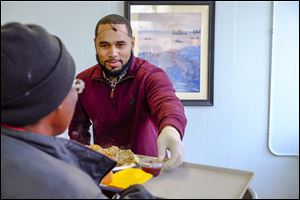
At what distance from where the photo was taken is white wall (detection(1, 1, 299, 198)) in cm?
215

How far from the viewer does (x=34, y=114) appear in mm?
615

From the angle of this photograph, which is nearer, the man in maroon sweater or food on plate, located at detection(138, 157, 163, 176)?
food on plate, located at detection(138, 157, 163, 176)

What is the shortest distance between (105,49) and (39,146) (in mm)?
730

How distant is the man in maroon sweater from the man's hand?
247 mm

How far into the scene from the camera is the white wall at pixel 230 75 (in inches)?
84.8

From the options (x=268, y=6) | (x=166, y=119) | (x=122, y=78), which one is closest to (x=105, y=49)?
(x=122, y=78)

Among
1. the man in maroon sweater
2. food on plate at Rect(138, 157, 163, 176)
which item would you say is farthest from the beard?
food on plate at Rect(138, 157, 163, 176)

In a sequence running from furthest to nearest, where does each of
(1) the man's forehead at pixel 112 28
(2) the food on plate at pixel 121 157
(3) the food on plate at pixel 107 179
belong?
(1) the man's forehead at pixel 112 28 → (2) the food on plate at pixel 121 157 → (3) the food on plate at pixel 107 179

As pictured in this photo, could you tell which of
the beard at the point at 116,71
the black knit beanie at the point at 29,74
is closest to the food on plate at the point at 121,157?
the beard at the point at 116,71

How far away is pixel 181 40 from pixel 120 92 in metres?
0.99

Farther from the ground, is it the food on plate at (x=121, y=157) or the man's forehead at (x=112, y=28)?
the man's forehead at (x=112, y=28)

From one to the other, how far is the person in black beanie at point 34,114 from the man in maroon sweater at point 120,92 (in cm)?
61

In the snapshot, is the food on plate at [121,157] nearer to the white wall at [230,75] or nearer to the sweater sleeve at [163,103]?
the sweater sleeve at [163,103]

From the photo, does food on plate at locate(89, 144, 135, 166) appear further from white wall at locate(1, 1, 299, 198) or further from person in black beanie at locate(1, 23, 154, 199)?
white wall at locate(1, 1, 299, 198)
